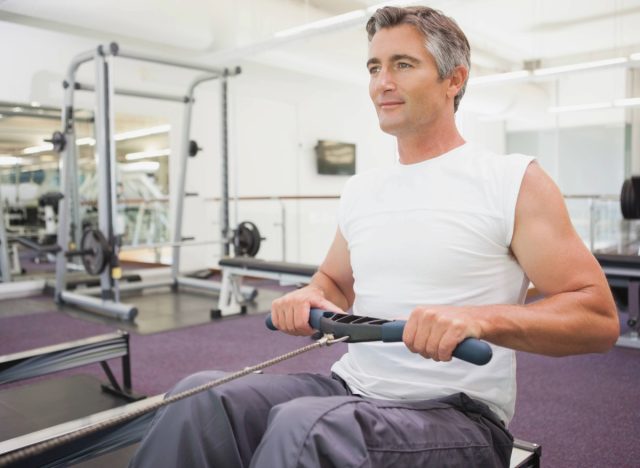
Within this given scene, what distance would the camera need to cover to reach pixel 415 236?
1.03 m

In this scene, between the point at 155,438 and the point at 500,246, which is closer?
the point at 155,438

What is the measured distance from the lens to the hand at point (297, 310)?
103 cm

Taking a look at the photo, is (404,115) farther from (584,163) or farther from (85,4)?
(584,163)

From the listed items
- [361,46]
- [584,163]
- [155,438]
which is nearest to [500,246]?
[155,438]

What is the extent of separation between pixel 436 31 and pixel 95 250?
3.47m

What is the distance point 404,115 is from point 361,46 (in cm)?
543

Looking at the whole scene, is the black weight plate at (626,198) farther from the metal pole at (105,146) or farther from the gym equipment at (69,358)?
the metal pole at (105,146)

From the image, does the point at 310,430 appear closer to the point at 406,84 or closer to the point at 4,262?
the point at 406,84

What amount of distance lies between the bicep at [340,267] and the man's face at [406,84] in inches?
11.5

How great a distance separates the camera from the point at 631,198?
3.26 metres

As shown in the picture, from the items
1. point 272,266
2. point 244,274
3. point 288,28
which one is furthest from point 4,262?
point 288,28

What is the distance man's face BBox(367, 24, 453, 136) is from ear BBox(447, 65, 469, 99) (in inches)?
0.6

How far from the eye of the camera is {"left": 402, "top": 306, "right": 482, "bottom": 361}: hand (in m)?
0.79

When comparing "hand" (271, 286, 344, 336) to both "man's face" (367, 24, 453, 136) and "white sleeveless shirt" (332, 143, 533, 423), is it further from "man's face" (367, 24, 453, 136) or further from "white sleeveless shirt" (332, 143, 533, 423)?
"man's face" (367, 24, 453, 136)
